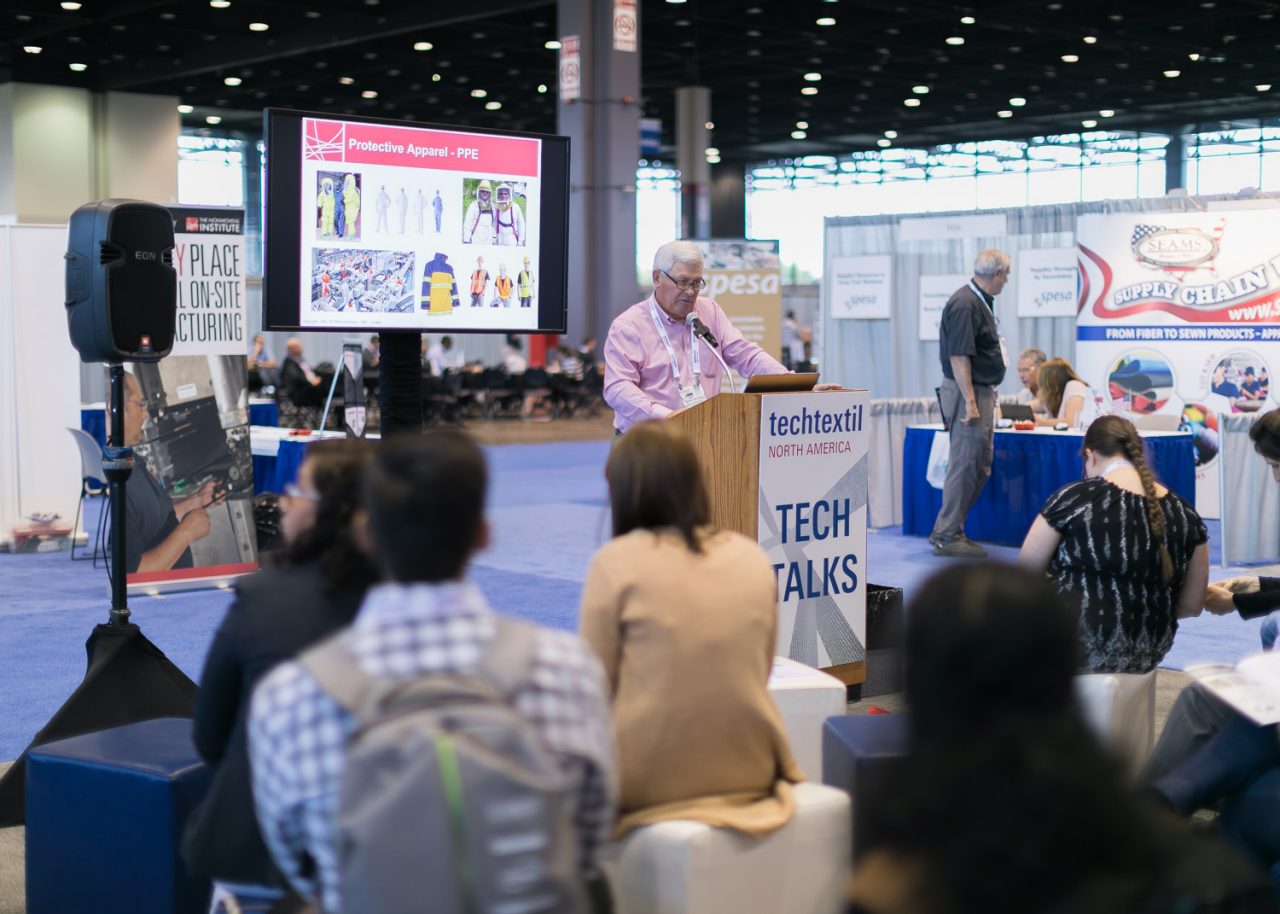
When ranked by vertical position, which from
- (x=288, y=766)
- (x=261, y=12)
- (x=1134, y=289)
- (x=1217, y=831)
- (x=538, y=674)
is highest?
(x=261, y=12)

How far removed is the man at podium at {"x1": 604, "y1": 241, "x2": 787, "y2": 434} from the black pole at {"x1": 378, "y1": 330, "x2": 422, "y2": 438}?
60 cm

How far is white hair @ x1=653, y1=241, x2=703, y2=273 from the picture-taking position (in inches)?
181

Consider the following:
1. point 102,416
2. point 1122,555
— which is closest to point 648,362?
point 1122,555

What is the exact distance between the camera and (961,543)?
7801mm

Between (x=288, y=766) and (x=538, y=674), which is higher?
(x=538, y=674)

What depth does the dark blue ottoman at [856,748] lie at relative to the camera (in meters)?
2.79

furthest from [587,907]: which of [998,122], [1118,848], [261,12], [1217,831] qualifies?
[998,122]

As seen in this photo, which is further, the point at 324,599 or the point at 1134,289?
the point at 1134,289

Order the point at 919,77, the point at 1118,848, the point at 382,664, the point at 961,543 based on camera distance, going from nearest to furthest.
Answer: the point at 1118,848
the point at 382,664
the point at 961,543
the point at 919,77

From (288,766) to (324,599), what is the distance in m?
0.46

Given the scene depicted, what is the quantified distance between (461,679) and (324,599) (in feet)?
1.91

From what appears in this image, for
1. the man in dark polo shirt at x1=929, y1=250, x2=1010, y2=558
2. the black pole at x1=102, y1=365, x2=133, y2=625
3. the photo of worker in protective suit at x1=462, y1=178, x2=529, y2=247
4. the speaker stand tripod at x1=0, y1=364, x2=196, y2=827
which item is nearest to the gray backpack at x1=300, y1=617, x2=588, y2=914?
the speaker stand tripod at x1=0, y1=364, x2=196, y2=827

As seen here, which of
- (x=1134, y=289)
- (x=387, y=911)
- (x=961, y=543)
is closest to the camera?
(x=387, y=911)

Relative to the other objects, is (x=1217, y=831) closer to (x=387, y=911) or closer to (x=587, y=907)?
(x=587, y=907)
